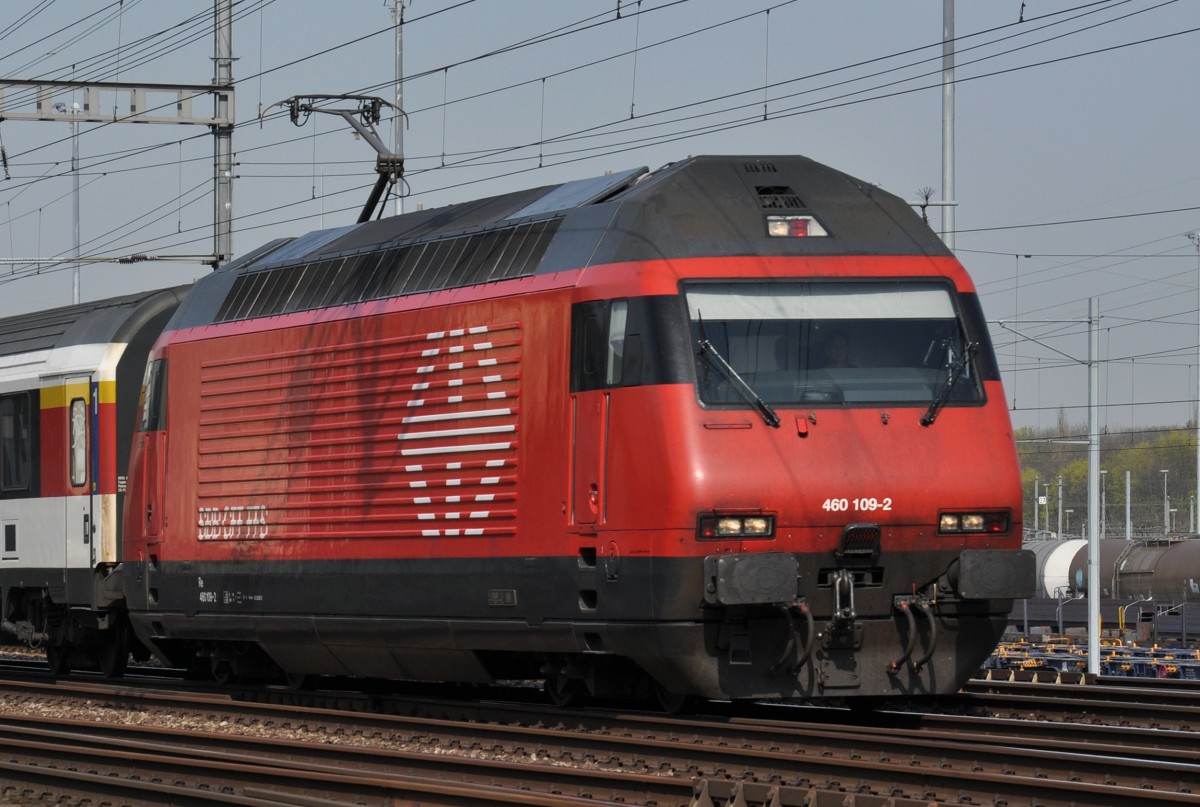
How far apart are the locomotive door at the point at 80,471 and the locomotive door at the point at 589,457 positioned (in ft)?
28.3

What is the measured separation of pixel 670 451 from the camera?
37.3ft

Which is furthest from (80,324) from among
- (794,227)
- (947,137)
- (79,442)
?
(947,137)

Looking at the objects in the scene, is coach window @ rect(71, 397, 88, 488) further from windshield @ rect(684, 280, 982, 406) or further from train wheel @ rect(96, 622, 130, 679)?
windshield @ rect(684, 280, 982, 406)

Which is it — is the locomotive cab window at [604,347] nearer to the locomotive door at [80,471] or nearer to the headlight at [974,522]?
the headlight at [974,522]

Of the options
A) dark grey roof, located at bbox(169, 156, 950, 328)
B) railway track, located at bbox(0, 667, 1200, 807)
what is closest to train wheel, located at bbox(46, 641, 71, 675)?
railway track, located at bbox(0, 667, 1200, 807)

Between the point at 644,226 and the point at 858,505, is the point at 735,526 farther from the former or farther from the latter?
the point at 644,226

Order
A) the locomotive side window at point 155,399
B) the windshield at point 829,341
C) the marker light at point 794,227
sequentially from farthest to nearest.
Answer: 1. the locomotive side window at point 155,399
2. the marker light at point 794,227
3. the windshield at point 829,341

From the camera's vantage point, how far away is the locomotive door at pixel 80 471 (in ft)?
62.2

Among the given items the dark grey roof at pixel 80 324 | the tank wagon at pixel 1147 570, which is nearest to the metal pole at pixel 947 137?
the dark grey roof at pixel 80 324

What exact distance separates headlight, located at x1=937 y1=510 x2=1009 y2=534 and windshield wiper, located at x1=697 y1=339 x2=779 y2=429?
4.54ft

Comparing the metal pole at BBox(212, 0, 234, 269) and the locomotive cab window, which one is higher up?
the metal pole at BBox(212, 0, 234, 269)

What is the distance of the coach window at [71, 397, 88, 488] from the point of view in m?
19.2

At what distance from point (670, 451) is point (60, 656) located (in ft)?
37.2

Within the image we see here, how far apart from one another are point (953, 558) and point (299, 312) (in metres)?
6.58
